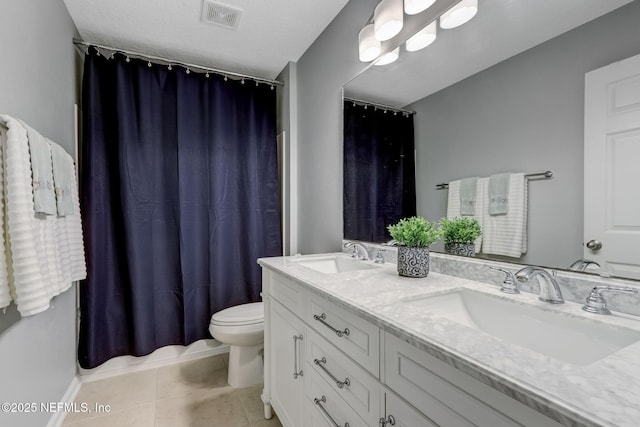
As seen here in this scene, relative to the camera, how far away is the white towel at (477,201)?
1123 millimetres

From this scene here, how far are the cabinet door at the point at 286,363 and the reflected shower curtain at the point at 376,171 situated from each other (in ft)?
2.21

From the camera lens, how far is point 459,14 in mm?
1166

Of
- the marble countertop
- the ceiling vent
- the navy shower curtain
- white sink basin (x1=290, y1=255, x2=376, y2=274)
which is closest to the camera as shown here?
the marble countertop

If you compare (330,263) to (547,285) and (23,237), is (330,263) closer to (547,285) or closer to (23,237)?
(547,285)

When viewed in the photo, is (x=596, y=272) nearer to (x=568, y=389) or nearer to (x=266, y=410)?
(x=568, y=389)

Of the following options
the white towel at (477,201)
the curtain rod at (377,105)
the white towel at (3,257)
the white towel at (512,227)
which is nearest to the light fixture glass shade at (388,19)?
the curtain rod at (377,105)

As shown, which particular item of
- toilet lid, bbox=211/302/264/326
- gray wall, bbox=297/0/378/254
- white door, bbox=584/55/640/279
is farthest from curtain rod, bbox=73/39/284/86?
white door, bbox=584/55/640/279

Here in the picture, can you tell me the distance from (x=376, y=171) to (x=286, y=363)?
1097mm

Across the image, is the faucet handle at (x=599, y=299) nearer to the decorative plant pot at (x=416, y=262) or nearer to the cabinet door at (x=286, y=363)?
the decorative plant pot at (x=416, y=262)

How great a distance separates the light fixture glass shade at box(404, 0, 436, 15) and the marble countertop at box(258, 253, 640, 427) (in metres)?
1.19

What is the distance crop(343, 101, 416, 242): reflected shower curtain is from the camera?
58.4 inches

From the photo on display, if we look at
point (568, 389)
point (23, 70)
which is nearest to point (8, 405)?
point (23, 70)

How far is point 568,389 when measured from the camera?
43cm

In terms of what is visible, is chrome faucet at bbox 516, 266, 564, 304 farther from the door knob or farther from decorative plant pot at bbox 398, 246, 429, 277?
decorative plant pot at bbox 398, 246, 429, 277
